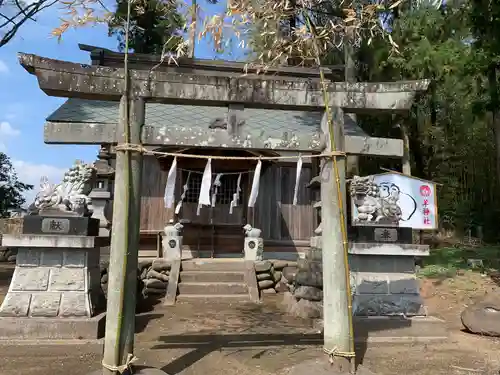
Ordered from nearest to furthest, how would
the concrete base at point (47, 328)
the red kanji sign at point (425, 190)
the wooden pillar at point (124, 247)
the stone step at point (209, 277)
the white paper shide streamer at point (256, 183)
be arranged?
the wooden pillar at point (124, 247) < the white paper shide streamer at point (256, 183) < the concrete base at point (47, 328) < the red kanji sign at point (425, 190) < the stone step at point (209, 277)

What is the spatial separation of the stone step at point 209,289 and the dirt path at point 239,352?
2.18 metres

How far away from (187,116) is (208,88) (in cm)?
1016

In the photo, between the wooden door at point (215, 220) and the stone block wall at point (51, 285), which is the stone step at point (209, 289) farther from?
the stone block wall at point (51, 285)

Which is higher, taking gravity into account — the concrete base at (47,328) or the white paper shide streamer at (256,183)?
the white paper shide streamer at (256,183)

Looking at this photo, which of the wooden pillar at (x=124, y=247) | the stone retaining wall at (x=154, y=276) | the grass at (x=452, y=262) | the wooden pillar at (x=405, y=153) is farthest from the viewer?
the wooden pillar at (x=405, y=153)

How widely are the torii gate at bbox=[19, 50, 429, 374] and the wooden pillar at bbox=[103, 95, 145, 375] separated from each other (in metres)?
0.01

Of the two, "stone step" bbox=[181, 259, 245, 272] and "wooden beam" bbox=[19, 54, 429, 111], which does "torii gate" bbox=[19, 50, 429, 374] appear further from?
"stone step" bbox=[181, 259, 245, 272]

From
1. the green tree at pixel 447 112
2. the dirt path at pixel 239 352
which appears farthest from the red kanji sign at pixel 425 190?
the dirt path at pixel 239 352

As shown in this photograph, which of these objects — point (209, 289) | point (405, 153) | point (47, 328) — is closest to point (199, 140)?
point (47, 328)

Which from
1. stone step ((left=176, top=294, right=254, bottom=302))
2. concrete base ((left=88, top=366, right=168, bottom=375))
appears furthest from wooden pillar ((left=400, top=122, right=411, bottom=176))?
concrete base ((left=88, top=366, right=168, bottom=375))

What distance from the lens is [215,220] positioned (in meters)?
13.8

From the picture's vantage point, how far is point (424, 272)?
10961 mm

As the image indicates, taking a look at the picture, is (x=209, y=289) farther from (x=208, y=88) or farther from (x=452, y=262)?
(x=452, y=262)

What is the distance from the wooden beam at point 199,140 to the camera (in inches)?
182
